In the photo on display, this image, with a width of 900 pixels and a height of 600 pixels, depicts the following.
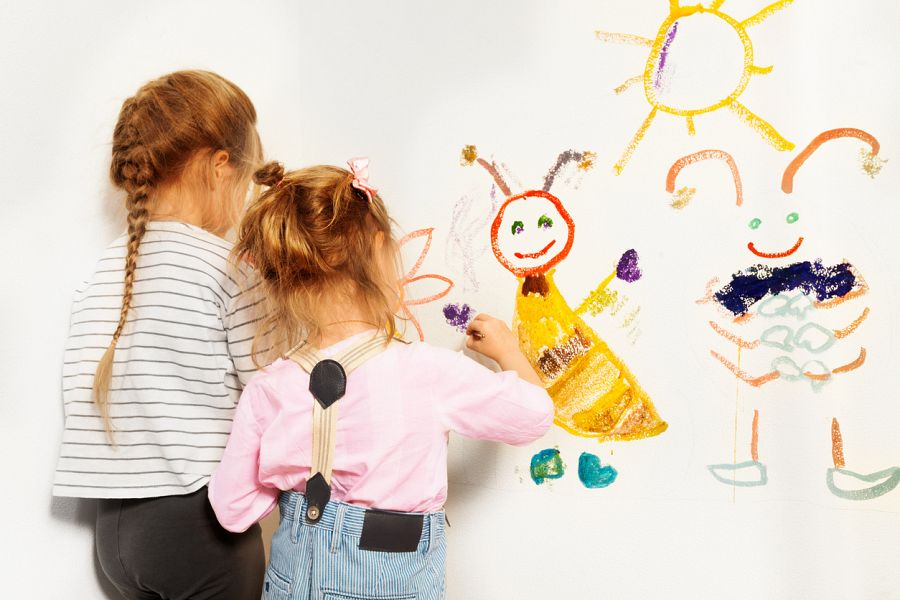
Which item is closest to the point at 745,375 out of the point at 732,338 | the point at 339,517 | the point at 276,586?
the point at 732,338

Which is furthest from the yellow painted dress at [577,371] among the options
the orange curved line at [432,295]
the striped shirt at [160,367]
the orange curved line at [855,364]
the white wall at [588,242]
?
the striped shirt at [160,367]

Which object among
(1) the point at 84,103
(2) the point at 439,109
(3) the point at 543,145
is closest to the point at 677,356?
(3) the point at 543,145

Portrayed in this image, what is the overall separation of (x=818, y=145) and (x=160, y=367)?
0.86 metres

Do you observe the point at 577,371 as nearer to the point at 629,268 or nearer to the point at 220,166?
the point at 629,268

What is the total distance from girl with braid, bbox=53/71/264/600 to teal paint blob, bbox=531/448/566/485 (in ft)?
1.35

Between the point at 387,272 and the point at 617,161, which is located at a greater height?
the point at 617,161

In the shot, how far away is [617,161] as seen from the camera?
1115 mm

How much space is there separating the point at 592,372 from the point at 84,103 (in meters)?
0.79

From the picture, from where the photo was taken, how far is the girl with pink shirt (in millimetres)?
936

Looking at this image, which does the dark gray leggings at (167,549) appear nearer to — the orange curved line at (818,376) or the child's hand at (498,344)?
the child's hand at (498,344)

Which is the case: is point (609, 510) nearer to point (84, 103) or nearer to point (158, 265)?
point (158, 265)

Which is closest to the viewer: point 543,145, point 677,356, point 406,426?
point 406,426

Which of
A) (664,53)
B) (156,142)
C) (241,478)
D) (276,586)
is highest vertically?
(664,53)

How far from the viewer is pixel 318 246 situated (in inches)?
37.4
